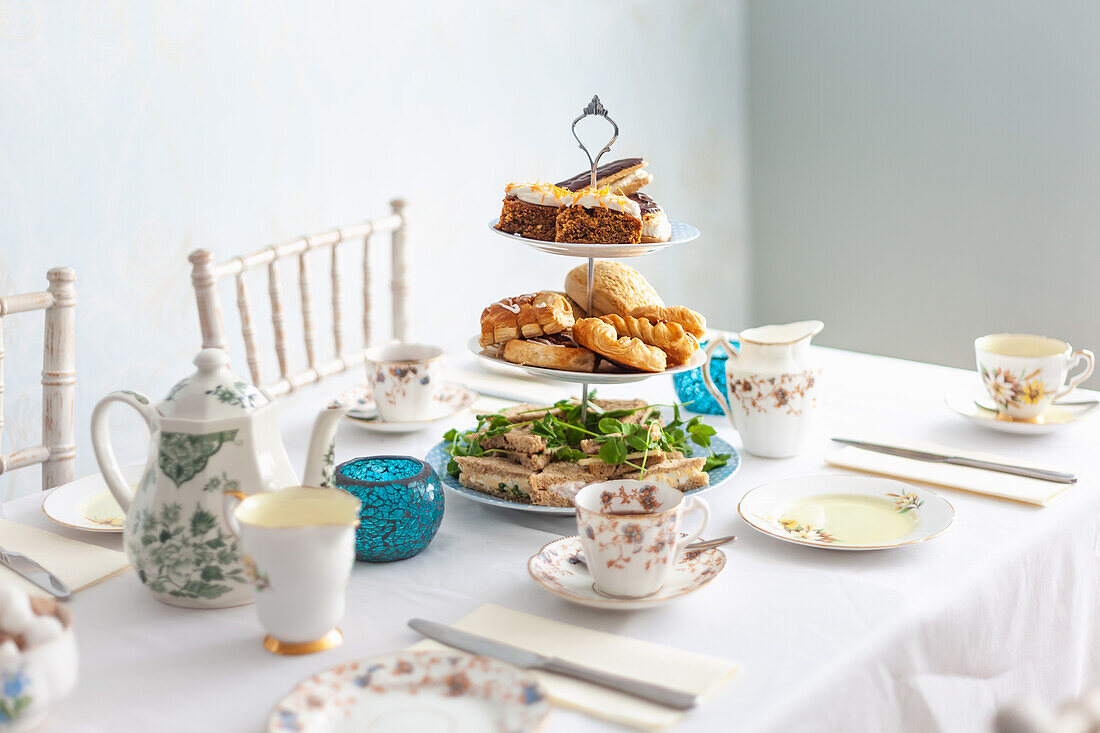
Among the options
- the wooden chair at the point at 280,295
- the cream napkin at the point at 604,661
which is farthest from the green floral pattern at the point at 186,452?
the wooden chair at the point at 280,295

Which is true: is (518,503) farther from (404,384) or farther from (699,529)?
(404,384)

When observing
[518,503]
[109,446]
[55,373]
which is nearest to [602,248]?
[518,503]

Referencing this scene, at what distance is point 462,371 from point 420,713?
927 millimetres

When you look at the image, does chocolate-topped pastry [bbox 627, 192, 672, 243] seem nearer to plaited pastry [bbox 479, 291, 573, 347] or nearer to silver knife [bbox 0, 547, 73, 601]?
plaited pastry [bbox 479, 291, 573, 347]

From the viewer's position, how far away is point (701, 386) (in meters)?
1.37

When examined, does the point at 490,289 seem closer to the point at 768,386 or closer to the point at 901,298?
the point at 901,298

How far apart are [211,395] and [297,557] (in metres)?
0.18

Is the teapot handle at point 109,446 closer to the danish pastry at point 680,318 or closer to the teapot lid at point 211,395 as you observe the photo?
the teapot lid at point 211,395

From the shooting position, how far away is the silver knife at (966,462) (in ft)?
3.59

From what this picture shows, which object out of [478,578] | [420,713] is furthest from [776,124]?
[420,713]

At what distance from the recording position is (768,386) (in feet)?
3.88

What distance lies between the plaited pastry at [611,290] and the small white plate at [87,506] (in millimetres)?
→ 503

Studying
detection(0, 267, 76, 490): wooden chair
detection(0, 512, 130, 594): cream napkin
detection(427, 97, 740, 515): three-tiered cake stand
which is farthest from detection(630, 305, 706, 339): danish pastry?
detection(0, 267, 76, 490): wooden chair

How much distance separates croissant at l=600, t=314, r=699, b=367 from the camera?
103cm
